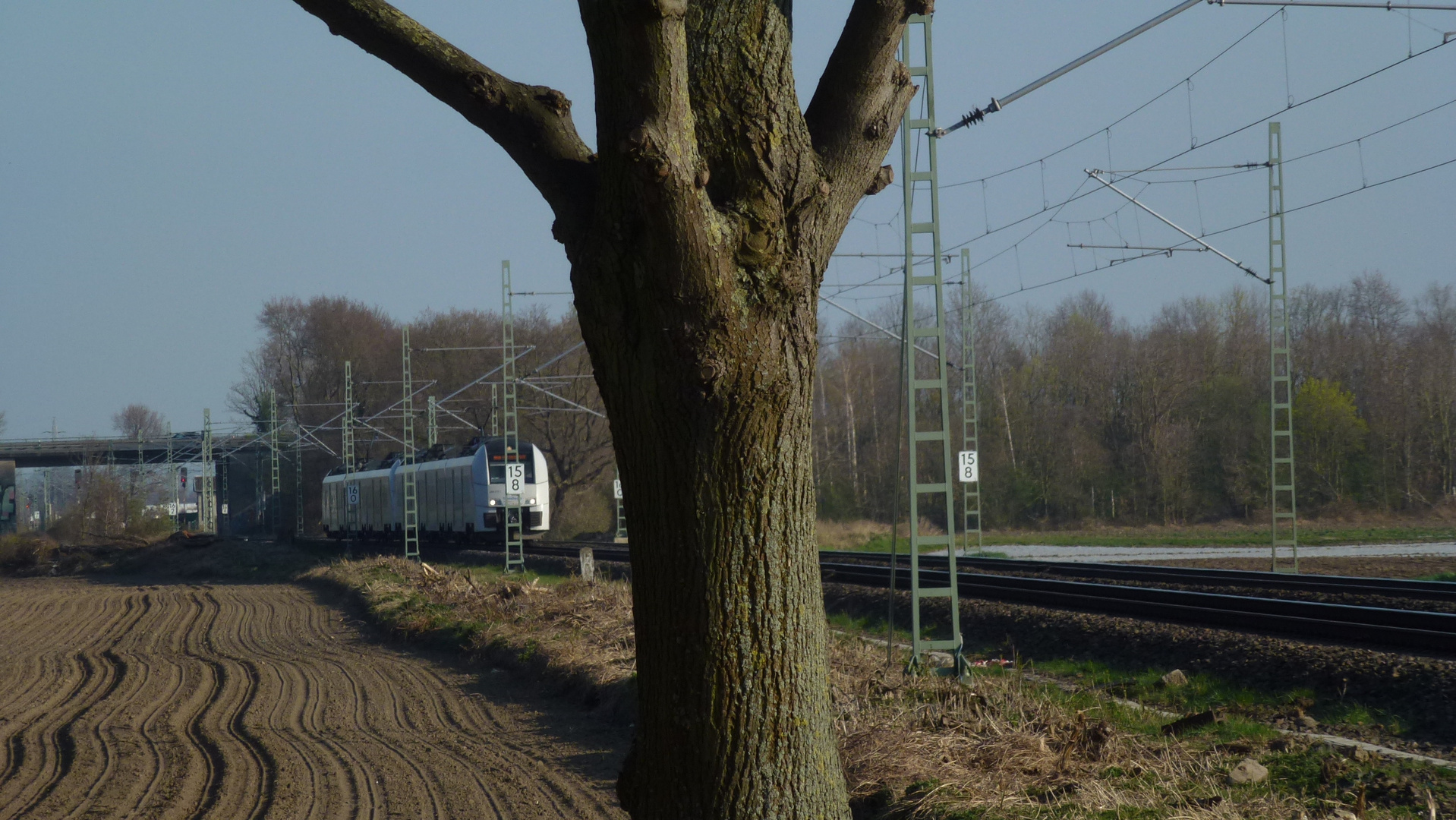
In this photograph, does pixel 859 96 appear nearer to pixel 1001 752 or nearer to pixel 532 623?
pixel 1001 752

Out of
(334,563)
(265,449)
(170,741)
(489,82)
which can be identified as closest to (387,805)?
(170,741)

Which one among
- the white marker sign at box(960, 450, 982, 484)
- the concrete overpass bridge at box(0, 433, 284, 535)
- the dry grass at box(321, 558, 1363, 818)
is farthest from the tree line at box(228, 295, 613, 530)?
the dry grass at box(321, 558, 1363, 818)

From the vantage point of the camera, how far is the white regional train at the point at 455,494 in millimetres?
37094

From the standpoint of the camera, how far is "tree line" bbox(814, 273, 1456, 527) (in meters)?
45.5

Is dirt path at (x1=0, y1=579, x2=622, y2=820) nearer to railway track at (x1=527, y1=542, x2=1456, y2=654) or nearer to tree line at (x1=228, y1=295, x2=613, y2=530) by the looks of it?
railway track at (x1=527, y1=542, x2=1456, y2=654)

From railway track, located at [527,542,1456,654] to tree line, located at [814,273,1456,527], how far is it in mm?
22122

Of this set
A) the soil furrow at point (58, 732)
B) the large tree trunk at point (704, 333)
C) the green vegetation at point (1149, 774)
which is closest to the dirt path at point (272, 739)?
the soil furrow at point (58, 732)

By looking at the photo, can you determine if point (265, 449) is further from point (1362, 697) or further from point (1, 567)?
point (1362, 697)

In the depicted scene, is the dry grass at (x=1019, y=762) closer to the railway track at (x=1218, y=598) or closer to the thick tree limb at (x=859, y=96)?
the thick tree limb at (x=859, y=96)

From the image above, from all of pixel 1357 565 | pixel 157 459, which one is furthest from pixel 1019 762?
pixel 157 459

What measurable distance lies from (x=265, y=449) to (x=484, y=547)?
45834 millimetres

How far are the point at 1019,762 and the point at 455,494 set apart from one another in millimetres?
35004

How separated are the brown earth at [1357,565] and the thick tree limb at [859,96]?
1991 cm

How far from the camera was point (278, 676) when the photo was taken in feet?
46.1
